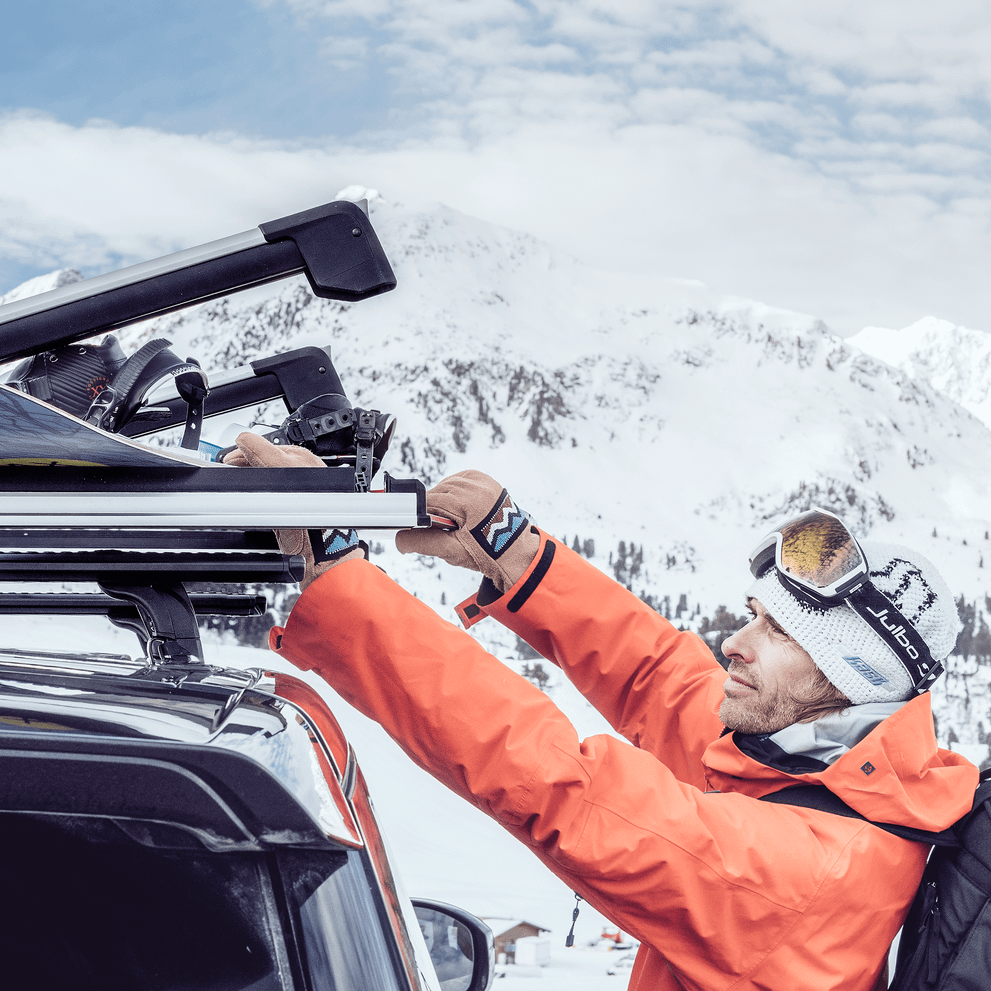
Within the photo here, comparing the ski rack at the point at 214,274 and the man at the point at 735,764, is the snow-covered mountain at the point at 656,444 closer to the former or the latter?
the man at the point at 735,764

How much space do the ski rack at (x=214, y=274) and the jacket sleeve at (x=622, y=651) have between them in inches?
34.2

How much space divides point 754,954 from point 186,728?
1032 millimetres

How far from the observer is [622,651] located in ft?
7.08

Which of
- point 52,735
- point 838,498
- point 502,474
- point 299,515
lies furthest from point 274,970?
point 838,498

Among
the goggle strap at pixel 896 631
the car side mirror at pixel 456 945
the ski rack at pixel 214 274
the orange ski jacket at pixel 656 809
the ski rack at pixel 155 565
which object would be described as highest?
the ski rack at pixel 214 274

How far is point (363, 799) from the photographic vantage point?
1062 mm

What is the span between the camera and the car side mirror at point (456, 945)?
63.3 inches

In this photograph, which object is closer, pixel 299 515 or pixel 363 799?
pixel 363 799

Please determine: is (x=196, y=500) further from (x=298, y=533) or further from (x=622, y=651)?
(x=622, y=651)

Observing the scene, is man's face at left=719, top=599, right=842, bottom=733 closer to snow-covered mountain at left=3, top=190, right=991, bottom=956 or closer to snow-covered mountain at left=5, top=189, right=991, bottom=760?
snow-covered mountain at left=3, top=190, right=991, bottom=956

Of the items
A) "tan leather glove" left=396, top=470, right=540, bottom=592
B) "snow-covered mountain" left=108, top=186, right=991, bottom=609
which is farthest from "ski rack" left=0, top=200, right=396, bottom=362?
"snow-covered mountain" left=108, top=186, right=991, bottom=609

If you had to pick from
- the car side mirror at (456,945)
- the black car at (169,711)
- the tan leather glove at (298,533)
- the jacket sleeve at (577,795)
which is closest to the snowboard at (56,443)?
the black car at (169,711)

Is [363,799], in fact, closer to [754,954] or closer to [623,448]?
[754,954]

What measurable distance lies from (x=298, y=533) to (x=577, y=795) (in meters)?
0.57
